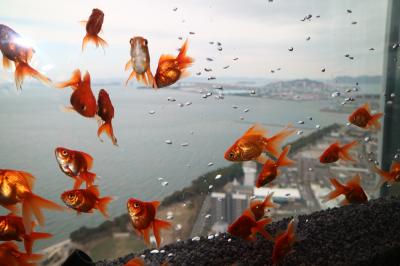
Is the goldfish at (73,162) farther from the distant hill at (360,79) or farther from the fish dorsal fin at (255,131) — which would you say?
the distant hill at (360,79)

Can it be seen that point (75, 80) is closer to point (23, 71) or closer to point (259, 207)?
point (23, 71)

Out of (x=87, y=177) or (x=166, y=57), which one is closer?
(x=166, y=57)

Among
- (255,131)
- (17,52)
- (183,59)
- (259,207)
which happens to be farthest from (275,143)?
(17,52)

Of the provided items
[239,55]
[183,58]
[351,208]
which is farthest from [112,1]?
[351,208]

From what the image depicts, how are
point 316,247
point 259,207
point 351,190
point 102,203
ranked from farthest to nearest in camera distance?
point 316,247, point 351,190, point 259,207, point 102,203

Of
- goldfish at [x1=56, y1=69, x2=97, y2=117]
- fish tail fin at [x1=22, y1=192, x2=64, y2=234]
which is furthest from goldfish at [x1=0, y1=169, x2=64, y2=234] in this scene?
goldfish at [x1=56, y1=69, x2=97, y2=117]

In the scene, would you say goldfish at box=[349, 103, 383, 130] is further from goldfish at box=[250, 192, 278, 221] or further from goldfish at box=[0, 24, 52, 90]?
goldfish at box=[0, 24, 52, 90]
